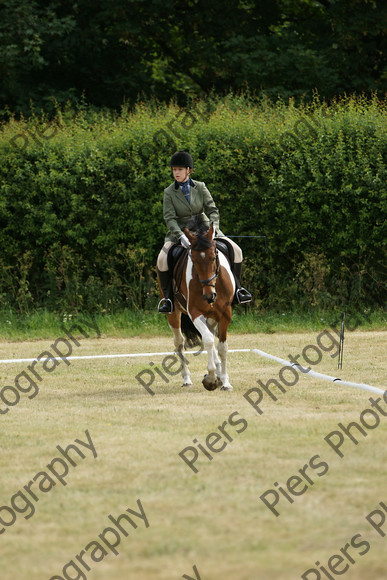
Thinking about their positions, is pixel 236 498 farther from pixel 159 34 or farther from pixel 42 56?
pixel 159 34

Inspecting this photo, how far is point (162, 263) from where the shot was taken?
1094cm

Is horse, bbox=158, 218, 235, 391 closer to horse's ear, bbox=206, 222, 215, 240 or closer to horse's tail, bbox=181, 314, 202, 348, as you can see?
horse's ear, bbox=206, 222, 215, 240

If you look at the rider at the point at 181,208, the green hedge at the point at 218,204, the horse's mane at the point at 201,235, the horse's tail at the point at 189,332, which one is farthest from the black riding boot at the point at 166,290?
the green hedge at the point at 218,204

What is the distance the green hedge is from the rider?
5.94 metres

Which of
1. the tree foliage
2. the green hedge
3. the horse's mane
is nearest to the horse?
the horse's mane

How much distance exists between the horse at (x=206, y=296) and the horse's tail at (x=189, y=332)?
0.14m

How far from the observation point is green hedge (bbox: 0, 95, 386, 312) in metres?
16.8

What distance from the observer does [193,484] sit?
19.3ft

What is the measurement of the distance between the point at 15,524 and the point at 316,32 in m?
25.4

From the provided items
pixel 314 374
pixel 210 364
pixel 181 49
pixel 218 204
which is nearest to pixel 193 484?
pixel 210 364

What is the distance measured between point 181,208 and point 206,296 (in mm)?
1530

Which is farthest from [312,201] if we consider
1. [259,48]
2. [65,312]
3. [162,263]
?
[259,48]

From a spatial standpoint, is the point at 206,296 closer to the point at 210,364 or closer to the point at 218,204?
the point at 210,364

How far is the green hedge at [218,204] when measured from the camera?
16812 millimetres
